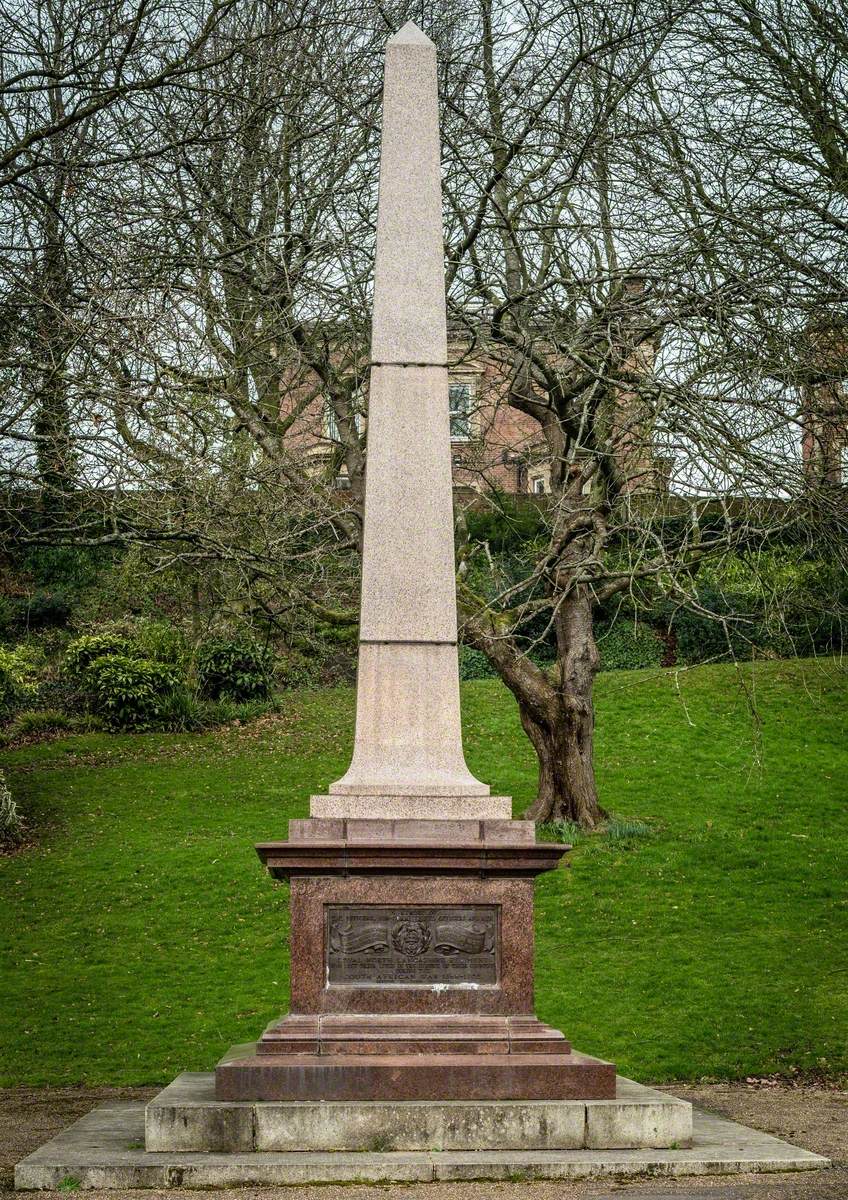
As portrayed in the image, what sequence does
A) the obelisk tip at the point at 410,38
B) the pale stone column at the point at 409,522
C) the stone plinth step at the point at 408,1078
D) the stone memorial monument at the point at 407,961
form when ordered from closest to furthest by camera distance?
the stone memorial monument at the point at 407,961 < the stone plinth step at the point at 408,1078 < the pale stone column at the point at 409,522 < the obelisk tip at the point at 410,38

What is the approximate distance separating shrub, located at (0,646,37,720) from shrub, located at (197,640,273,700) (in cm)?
294

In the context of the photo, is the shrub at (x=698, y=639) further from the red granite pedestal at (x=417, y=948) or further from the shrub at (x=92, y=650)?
the red granite pedestal at (x=417, y=948)

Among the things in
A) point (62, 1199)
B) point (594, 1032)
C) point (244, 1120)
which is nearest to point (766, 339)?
A: point (594, 1032)

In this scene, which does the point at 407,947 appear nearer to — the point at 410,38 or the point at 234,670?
the point at 410,38

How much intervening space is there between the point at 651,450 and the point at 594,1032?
17.9ft

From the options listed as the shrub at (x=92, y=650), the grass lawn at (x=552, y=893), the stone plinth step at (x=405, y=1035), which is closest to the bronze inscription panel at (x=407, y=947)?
the stone plinth step at (x=405, y=1035)

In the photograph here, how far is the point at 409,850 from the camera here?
7789 mm

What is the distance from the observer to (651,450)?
45.8 ft

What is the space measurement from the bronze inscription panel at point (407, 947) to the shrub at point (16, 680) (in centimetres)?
1715

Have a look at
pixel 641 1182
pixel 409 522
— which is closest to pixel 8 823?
pixel 409 522

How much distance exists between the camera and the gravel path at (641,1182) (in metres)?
6.41

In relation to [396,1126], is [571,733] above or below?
above

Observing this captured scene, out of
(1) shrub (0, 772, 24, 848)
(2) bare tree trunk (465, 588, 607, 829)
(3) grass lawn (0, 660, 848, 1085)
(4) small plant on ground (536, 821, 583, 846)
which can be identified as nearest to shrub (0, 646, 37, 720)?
(3) grass lawn (0, 660, 848, 1085)

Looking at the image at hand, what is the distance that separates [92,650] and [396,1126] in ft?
61.2
